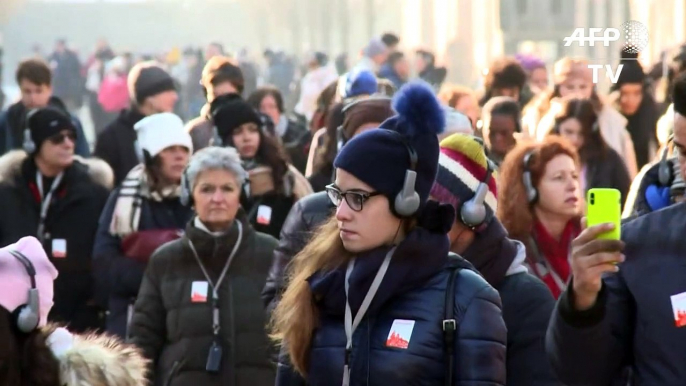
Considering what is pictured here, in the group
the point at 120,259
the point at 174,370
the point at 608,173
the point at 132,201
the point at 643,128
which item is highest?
the point at 132,201

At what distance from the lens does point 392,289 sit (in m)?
5.04

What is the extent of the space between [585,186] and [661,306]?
6.83m

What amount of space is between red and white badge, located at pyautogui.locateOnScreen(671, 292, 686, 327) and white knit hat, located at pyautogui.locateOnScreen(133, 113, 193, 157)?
17.8 feet

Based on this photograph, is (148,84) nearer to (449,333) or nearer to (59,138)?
(59,138)

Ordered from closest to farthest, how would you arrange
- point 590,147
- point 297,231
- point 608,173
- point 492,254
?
1. point 492,254
2. point 297,231
3. point 608,173
4. point 590,147

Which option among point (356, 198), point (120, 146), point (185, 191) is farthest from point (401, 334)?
point (120, 146)

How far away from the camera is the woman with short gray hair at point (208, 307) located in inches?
323

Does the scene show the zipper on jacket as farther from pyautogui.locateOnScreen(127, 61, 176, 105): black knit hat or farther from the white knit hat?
pyautogui.locateOnScreen(127, 61, 176, 105): black knit hat

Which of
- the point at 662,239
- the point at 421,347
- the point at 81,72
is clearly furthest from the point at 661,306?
the point at 81,72

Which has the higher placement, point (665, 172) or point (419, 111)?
point (419, 111)

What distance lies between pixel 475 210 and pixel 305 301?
1.14m

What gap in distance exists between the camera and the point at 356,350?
5.04 m

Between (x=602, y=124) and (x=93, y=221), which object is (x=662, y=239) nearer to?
(x=93, y=221)

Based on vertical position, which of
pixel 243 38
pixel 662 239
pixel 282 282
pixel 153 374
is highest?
pixel 662 239
